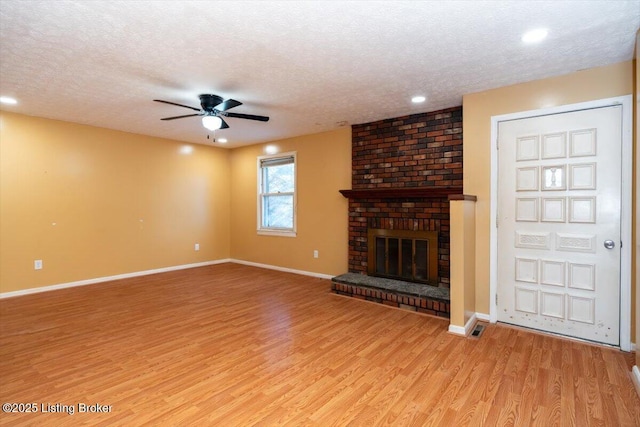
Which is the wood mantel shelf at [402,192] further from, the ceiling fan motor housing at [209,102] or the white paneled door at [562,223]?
the ceiling fan motor housing at [209,102]

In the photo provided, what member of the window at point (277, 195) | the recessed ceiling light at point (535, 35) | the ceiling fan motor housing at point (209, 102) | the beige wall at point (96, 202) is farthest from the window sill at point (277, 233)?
the recessed ceiling light at point (535, 35)

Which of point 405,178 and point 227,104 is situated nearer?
point 227,104

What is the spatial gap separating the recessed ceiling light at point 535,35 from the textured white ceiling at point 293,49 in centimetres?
4

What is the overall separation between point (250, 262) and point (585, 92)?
5.79 metres

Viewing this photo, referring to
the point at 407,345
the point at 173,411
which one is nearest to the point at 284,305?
the point at 407,345

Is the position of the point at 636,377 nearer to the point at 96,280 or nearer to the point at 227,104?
the point at 227,104

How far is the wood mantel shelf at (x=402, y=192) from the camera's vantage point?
390cm

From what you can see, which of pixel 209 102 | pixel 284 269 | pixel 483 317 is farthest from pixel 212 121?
pixel 483 317

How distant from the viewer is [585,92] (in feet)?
9.52

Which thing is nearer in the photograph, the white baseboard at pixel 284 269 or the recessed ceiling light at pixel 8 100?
the recessed ceiling light at pixel 8 100

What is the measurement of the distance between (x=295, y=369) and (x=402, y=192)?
2.65m

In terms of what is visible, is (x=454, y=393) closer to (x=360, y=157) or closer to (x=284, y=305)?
(x=284, y=305)

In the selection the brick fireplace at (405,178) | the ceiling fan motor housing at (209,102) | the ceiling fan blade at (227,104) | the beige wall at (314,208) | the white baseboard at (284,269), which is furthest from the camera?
the white baseboard at (284,269)

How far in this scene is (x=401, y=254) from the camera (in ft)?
14.4
